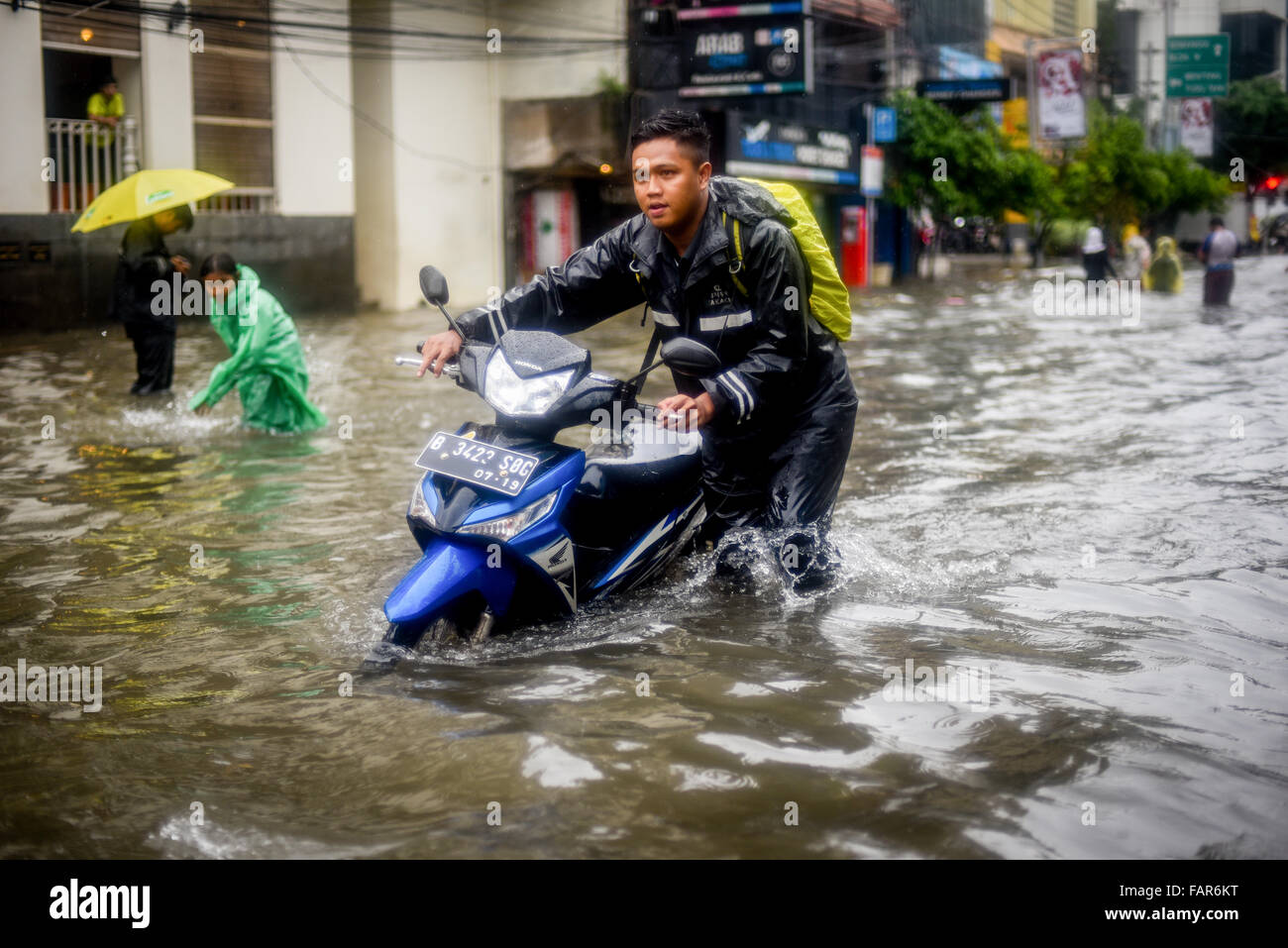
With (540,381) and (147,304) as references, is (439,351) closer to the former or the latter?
(540,381)

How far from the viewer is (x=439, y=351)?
4.20 meters

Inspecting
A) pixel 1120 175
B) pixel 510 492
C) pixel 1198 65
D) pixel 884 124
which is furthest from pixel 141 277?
pixel 1120 175

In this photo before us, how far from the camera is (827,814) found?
119 inches

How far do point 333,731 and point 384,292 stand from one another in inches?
797

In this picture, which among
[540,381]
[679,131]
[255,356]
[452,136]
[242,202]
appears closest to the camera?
[540,381]

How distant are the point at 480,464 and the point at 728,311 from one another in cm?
105

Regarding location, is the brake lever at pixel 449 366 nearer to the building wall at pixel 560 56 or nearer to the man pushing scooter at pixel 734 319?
the man pushing scooter at pixel 734 319

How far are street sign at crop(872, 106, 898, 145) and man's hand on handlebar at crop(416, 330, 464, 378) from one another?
29396 mm

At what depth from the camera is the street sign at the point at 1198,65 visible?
1102 inches

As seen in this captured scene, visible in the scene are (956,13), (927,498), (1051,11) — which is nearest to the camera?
(927,498)

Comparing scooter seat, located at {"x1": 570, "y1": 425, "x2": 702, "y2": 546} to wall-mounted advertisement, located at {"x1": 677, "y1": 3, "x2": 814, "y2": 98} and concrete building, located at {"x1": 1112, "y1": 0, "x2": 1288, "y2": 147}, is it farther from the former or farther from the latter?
concrete building, located at {"x1": 1112, "y1": 0, "x2": 1288, "y2": 147}

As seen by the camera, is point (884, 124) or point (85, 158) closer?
point (85, 158)

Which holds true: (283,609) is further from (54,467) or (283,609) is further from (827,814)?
(54,467)
